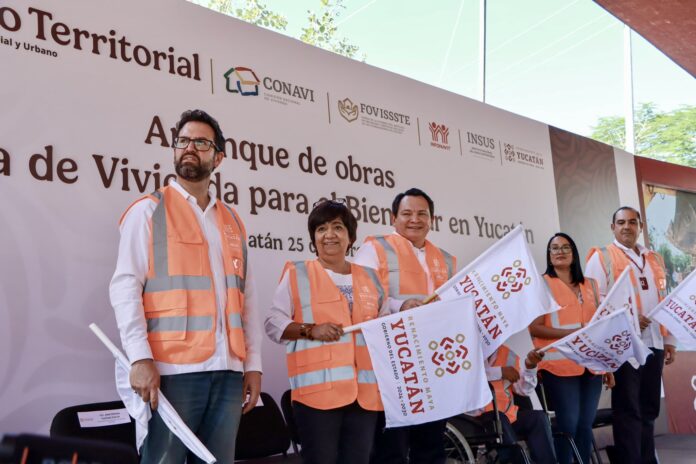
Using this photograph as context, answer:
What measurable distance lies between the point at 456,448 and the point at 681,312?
1.92 meters

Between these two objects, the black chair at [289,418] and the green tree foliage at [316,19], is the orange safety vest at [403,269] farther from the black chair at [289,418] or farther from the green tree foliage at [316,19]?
the green tree foliage at [316,19]

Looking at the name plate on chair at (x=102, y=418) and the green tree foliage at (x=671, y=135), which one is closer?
the name plate on chair at (x=102, y=418)

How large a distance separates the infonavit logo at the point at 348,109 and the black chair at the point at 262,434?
6.61ft

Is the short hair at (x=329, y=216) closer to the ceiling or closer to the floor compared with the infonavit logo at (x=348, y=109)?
closer to the floor

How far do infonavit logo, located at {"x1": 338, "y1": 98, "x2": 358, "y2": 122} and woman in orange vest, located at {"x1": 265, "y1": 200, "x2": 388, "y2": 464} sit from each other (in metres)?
1.71

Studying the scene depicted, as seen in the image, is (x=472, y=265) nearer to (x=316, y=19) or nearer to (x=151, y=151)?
(x=151, y=151)

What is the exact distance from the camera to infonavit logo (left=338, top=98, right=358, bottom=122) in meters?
4.53

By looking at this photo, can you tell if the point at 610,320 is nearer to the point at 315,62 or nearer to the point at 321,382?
the point at 321,382

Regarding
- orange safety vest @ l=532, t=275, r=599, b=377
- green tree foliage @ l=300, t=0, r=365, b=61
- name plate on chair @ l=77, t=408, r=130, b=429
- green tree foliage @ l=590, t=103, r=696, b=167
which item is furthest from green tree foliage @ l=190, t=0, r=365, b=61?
name plate on chair @ l=77, t=408, r=130, b=429

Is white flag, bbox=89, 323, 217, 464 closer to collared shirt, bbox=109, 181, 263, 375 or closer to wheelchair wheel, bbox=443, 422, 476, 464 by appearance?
collared shirt, bbox=109, 181, 263, 375

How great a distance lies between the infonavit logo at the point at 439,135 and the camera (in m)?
5.18

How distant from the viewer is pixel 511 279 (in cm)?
321

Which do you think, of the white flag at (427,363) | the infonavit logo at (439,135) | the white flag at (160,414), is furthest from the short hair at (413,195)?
the white flag at (160,414)

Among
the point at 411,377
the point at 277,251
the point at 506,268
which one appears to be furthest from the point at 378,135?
the point at 411,377
